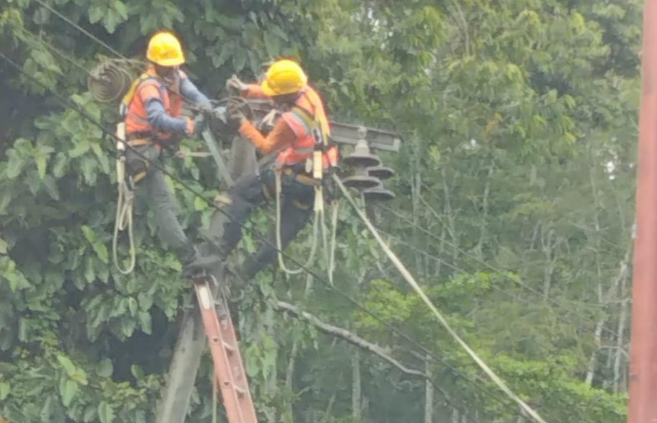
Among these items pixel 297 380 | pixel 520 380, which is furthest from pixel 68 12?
pixel 297 380

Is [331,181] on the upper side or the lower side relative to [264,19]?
lower

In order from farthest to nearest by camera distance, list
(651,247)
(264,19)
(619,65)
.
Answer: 1. (619,65)
2. (264,19)
3. (651,247)

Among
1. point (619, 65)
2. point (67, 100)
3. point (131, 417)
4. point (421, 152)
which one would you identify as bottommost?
point (131, 417)

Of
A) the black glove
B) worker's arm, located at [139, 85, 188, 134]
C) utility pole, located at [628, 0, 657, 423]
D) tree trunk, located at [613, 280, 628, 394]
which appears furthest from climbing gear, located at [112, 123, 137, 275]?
tree trunk, located at [613, 280, 628, 394]

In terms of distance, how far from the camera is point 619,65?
66.5ft

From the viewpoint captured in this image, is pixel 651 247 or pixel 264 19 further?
pixel 264 19

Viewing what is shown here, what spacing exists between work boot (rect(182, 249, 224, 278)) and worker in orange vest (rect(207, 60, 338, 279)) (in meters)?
0.06

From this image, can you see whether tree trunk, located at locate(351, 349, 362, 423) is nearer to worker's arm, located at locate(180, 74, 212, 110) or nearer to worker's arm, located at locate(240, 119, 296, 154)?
worker's arm, located at locate(180, 74, 212, 110)

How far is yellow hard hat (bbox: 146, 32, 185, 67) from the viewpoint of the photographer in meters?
7.93

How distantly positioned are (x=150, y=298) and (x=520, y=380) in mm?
7771

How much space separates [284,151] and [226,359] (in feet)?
3.76

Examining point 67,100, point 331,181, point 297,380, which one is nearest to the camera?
point 331,181

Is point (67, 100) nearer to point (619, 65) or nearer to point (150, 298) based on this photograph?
point (150, 298)

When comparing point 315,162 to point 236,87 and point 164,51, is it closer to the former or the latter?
point 236,87
